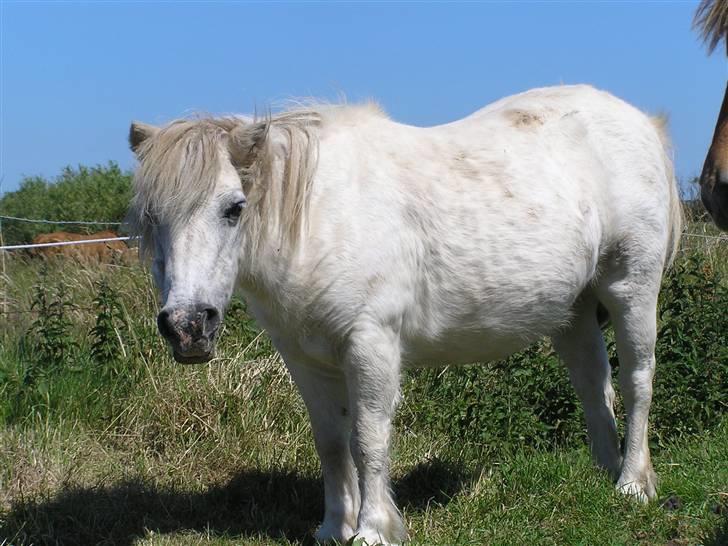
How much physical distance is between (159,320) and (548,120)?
8.72 feet

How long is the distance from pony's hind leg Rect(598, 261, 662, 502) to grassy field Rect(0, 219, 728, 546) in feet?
0.55

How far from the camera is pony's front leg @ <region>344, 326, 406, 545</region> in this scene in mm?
4195

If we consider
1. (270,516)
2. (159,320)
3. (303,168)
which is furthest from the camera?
(270,516)

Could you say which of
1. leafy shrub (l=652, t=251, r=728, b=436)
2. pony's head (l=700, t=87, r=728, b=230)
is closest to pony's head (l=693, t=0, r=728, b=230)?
pony's head (l=700, t=87, r=728, b=230)

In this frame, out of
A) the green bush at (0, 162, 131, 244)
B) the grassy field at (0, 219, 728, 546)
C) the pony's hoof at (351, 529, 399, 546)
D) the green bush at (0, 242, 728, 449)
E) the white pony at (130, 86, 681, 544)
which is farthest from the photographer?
the green bush at (0, 162, 131, 244)

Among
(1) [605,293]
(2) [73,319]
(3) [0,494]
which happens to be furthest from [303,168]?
(2) [73,319]

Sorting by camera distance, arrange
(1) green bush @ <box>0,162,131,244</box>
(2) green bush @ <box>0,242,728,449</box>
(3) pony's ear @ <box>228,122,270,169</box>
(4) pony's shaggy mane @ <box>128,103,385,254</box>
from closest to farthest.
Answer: (4) pony's shaggy mane @ <box>128,103,385,254</box> < (3) pony's ear @ <box>228,122,270,169</box> < (2) green bush @ <box>0,242,728,449</box> < (1) green bush @ <box>0,162,131,244</box>

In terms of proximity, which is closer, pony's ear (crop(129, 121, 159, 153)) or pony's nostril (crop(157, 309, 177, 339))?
pony's nostril (crop(157, 309, 177, 339))

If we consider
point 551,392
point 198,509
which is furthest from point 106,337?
point 551,392

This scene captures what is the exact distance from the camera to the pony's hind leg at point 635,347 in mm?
5234

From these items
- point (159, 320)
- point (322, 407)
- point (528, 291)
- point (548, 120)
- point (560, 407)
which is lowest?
point (560, 407)

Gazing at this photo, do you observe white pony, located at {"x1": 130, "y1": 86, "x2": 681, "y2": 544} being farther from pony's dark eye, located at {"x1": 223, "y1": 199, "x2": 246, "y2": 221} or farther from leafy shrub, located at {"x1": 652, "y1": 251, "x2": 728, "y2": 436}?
leafy shrub, located at {"x1": 652, "y1": 251, "x2": 728, "y2": 436}

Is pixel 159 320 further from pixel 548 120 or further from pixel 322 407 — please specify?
pixel 548 120

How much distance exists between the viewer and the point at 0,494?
487 cm
